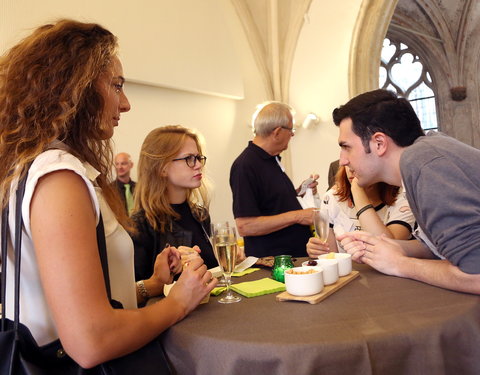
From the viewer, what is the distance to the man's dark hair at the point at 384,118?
5.90 feet

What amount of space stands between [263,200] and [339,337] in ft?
7.09

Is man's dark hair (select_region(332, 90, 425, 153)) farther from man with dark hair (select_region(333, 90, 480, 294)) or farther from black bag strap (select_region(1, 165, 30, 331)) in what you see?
black bag strap (select_region(1, 165, 30, 331))

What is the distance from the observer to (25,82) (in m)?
1.14

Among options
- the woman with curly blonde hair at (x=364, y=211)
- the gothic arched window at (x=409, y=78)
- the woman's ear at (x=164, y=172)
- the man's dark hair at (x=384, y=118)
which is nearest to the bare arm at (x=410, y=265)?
the woman with curly blonde hair at (x=364, y=211)

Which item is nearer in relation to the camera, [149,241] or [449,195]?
[449,195]

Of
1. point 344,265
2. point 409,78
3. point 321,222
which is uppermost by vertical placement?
point 409,78

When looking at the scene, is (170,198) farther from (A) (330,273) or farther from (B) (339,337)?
(B) (339,337)

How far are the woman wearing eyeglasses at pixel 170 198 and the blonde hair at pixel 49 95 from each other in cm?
111

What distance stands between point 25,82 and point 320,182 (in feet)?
22.1

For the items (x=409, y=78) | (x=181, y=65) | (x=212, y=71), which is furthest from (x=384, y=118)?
(x=409, y=78)

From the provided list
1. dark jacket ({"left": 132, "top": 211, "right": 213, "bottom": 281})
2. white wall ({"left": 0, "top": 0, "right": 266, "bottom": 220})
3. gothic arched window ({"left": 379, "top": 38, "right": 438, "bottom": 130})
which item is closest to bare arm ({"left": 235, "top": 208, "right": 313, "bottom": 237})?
dark jacket ({"left": 132, "top": 211, "right": 213, "bottom": 281})

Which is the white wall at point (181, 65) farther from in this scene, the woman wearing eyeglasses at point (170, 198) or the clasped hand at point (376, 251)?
the clasped hand at point (376, 251)

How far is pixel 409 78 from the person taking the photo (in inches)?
523

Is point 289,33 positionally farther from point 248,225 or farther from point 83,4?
point 248,225
